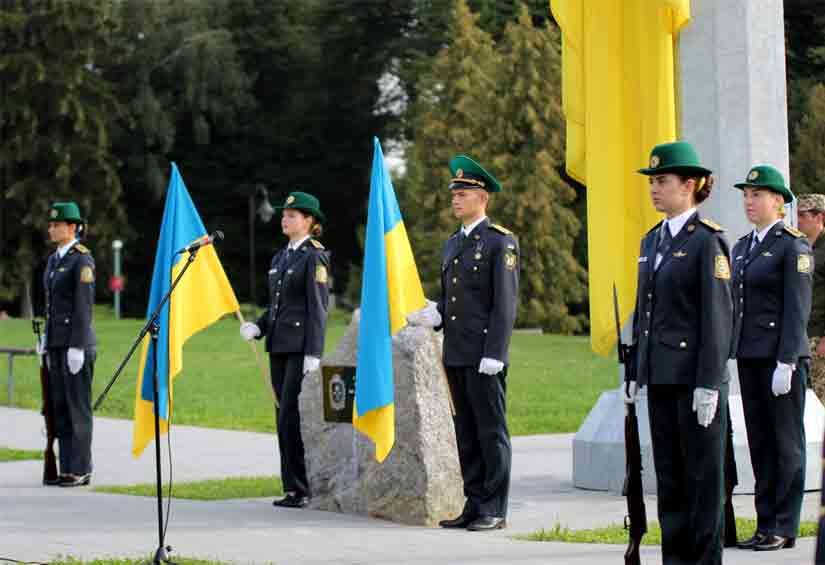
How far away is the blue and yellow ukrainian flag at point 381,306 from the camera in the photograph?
30.7 feet

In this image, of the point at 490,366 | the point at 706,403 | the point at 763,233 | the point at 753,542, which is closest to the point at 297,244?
the point at 490,366

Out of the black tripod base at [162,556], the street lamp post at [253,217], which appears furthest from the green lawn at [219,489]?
the street lamp post at [253,217]

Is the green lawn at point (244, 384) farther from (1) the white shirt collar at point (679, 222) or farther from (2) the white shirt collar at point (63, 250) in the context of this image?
(1) the white shirt collar at point (679, 222)

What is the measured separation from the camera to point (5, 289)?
180 feet

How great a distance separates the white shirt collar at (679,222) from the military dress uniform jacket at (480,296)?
2.28 m

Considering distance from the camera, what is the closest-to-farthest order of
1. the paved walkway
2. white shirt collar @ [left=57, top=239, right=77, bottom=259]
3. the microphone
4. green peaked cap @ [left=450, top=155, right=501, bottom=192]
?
the microphone < the paved walkway < green peaked cap @ [left=450, top=155, right=501, bottom=192] < white shirt collar @ [left=57, top=239, right=77, bottom=259]

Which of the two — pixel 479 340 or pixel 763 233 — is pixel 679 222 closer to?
pixel 763 233

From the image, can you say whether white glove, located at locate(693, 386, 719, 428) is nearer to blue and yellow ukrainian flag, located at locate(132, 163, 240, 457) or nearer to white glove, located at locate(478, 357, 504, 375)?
white glove, located at locate(478, 357, 504, 375)

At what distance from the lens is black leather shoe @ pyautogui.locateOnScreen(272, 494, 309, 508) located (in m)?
10.5

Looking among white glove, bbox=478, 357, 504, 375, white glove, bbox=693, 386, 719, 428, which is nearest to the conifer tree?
white glove, bbox=478, 357, 504, 375

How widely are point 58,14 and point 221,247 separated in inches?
433

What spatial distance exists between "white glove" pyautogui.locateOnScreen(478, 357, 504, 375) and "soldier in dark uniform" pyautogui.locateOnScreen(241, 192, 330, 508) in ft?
5.58

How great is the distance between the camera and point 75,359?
12.0 m

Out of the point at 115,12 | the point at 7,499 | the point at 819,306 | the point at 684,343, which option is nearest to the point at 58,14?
the point at 115,12
